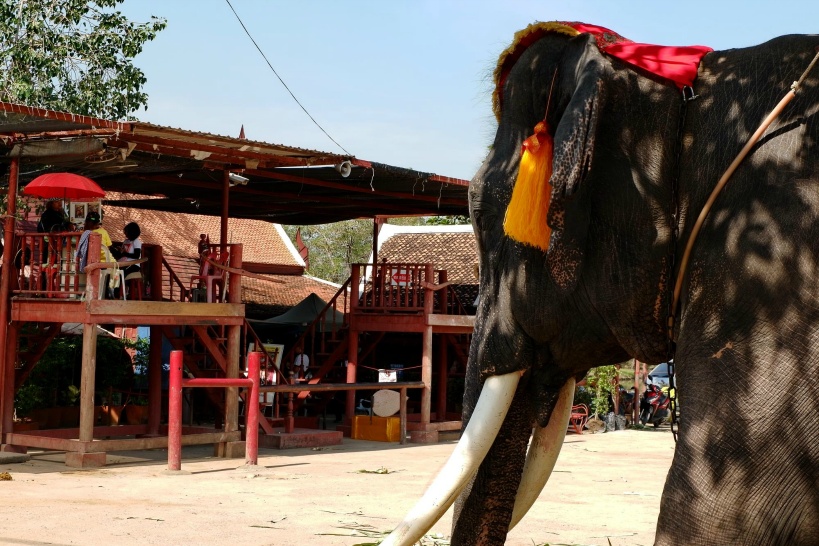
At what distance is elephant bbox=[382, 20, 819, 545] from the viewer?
2.64 metres

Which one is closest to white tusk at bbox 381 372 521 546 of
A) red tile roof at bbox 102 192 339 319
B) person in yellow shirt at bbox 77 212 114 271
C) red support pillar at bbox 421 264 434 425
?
person in yellow shirt at bbox 77 212 114 271

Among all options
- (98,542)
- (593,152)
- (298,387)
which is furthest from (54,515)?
(593,152)

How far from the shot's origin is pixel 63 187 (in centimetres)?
1390

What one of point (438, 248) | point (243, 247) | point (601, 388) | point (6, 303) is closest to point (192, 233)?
point (243, 247)

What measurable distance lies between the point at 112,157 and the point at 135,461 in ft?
12.7

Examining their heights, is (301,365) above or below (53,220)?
Result: below

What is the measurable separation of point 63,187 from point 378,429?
779 cm

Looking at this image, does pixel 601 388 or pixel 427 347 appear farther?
pixel 601 388

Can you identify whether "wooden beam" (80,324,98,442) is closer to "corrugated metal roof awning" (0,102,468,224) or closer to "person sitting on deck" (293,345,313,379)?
"corrugated metal roof awning" (0,102,468,224)

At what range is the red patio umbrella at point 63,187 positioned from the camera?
547 inches

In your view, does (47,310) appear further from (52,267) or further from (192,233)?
(192,233)

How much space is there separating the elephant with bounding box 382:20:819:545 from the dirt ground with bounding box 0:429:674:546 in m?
4.86

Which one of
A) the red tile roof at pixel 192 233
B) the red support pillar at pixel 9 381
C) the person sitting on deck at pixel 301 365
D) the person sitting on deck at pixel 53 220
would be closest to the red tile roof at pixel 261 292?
the red tile roof at pixel 192 233

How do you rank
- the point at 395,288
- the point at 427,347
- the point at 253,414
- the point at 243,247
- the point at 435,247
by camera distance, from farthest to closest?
the point at 243,247 < the point at 435,247 < the point at 395,288 < the point at 427,347 < the point at 253,414
